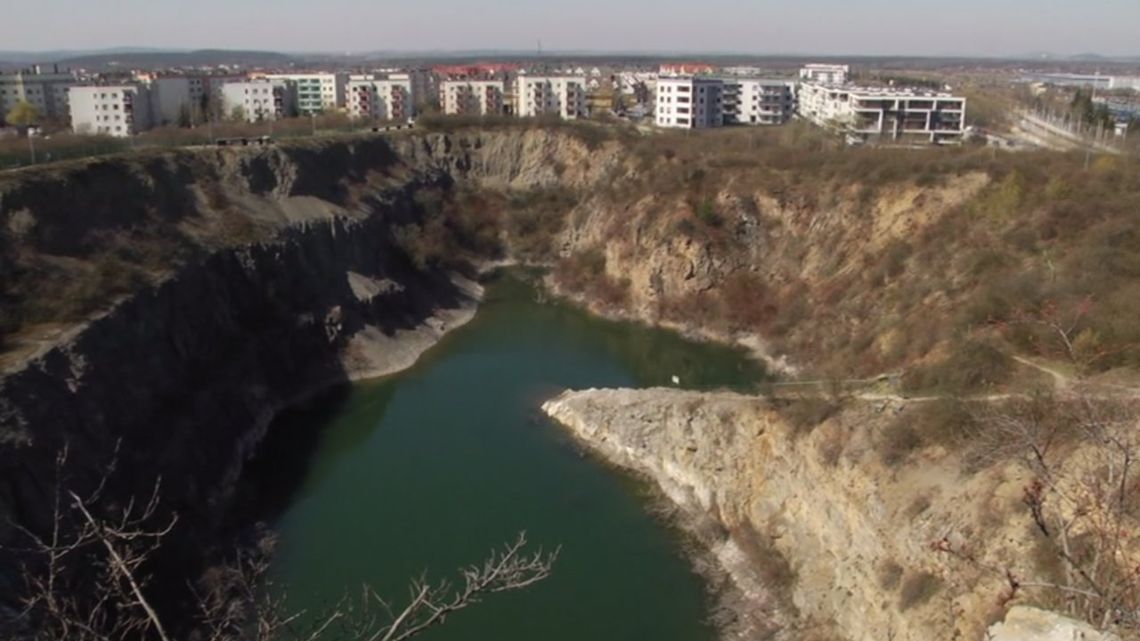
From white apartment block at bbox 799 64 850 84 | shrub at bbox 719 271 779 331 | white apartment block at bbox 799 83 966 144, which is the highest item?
white apartment block at bbox 799 64 850 84

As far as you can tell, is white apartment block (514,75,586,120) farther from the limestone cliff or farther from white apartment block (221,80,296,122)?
the limestone cliff

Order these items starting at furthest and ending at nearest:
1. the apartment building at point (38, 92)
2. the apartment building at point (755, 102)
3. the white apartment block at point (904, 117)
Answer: the apartment building at point (38, 92) < the apartment building at point (755, 102) < the white apartment block at point (904, 117)

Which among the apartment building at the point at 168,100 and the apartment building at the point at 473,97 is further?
the apartment building at the point at 473,97

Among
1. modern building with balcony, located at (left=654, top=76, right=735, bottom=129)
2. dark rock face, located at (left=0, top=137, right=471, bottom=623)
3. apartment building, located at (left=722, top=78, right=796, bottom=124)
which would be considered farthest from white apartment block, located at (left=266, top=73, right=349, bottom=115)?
dark rock face, located at (left=0, top=137, right=471, bottom=623)

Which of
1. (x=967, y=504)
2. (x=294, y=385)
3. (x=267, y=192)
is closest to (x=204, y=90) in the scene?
(x=267, y=192)

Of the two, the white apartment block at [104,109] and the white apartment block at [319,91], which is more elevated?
the white apartment block at [319,91]

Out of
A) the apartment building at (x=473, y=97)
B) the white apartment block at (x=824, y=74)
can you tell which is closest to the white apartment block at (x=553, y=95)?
the apartment building at (x=473, y=97)

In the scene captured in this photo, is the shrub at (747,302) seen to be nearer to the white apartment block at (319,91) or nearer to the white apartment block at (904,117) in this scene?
the white apartment block at (904,117)

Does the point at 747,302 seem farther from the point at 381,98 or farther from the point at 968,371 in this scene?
the point at 381,98
